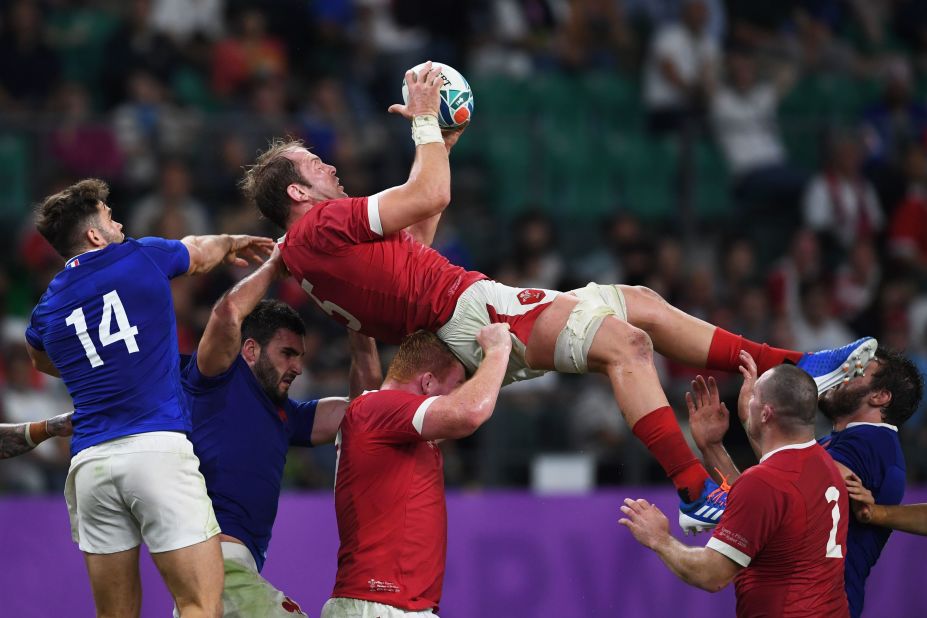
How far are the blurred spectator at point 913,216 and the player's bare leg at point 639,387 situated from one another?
7.85 metres

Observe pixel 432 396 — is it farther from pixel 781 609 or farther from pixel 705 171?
pixel 705 171

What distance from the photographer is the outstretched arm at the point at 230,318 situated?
6.13 m

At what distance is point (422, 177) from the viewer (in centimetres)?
599

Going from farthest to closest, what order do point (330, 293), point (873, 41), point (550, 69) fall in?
1. point (873, 41)
2. point (550, 69)
3. point (330, 293)

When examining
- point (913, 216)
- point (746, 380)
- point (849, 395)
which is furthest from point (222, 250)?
point (913, 216)

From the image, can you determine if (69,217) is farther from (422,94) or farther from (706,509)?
(706,509)

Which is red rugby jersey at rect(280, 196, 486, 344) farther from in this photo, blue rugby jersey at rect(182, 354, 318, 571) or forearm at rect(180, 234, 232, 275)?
blue rugby jersey at rect(182, 354, 318, 571)

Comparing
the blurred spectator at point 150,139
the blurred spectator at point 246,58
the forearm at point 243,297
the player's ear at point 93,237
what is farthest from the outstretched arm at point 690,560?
the blurred spectator at point 246,58

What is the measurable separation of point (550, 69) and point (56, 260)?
575 cm

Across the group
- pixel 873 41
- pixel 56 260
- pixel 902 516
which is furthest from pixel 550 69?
pixel 902 516

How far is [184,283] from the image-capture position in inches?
436

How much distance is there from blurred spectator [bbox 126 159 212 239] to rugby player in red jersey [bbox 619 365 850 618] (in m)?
6.32

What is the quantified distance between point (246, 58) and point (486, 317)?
7754 millimetres

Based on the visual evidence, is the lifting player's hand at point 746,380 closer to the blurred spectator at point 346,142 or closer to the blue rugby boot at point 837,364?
the blue rugby boot at point 837,364
